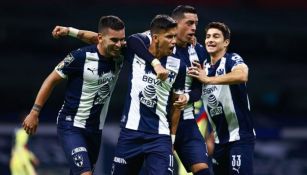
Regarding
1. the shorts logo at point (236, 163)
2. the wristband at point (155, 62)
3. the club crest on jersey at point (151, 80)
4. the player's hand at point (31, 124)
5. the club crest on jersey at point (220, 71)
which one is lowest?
the shorts logo at point (236, 163)

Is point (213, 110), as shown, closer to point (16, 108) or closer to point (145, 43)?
point (145, 43)

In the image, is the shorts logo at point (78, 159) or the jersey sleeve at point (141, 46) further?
the shorts logo at point (78, 159)

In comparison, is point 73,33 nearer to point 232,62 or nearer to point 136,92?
point 136,92

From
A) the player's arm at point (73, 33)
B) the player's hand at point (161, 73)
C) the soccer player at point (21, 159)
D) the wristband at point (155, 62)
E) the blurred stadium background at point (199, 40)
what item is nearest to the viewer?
the player's hand at point (161, 73)

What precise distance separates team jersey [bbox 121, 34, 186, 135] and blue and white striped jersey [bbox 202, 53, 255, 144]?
2.46 ft

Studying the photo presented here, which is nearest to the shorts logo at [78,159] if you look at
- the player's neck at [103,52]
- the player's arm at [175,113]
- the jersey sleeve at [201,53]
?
the player's arm at [175,113]

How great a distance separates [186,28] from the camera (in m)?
10.6

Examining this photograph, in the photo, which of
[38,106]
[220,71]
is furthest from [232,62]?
[38,106]

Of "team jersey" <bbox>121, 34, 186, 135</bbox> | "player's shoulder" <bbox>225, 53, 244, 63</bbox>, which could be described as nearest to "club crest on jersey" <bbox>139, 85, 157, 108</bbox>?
"team jersey" <bbox>121, 34, 186, 135</bbox>

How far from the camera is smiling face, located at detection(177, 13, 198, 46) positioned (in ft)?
34.7

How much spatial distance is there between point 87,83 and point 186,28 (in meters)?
1.29

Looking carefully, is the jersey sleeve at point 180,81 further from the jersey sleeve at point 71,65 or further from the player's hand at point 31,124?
the player's hand at point 31,124

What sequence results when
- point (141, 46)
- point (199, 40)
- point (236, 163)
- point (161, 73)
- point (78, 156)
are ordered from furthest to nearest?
1. point (199, 40)
2. point (236, 163)
3. point (78, 156)
4. point (141, 46)
5. point (161, 73)

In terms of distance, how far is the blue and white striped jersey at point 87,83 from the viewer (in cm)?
1059
